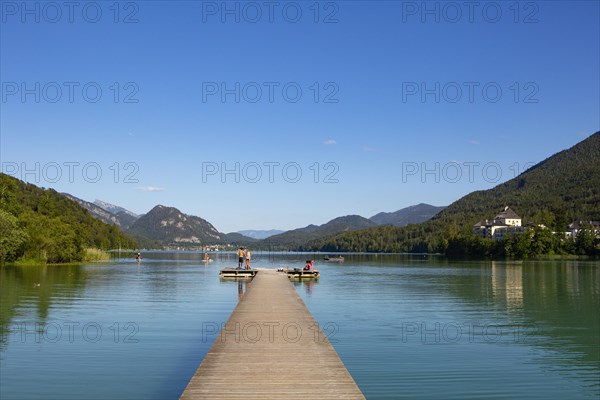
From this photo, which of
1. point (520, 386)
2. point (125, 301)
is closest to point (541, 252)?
point (125, 301)

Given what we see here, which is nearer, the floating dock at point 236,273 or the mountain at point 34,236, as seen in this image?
the floating dock at point 236,273

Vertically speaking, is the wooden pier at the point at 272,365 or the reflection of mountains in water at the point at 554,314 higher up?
the wooden pier at the point at 272,365

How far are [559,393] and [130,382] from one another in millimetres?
10946

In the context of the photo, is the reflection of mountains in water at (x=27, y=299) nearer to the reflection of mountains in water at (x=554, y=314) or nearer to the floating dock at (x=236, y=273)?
the floating dock at (x=236, y=273)

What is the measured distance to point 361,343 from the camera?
2123cm

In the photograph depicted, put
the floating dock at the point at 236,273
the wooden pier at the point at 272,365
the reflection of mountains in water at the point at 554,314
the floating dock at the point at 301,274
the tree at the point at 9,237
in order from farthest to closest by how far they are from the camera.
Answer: the tree at the point at 9,237, the floating dock at the point at 301,274, the floating dock at the point at 236,273, the reflection of mountains in water at the point at 554,314, the wooden pier at the point at 272,365

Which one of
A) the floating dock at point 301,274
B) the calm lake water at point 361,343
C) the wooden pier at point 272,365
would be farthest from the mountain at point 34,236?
the wooden pier at point 272,365

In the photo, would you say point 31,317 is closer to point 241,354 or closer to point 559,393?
point 241,354

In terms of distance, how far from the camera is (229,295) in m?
40.2

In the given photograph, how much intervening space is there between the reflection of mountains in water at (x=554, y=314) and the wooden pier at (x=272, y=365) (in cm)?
774

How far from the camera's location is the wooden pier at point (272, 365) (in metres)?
11.5

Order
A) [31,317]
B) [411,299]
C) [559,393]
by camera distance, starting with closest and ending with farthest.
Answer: [559,393] → [31,317] → [411,299]

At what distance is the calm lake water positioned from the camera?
15030mm

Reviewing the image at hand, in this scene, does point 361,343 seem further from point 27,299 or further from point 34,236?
point 34,236
